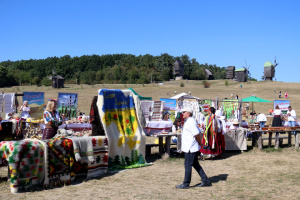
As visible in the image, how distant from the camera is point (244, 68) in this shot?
7994cm

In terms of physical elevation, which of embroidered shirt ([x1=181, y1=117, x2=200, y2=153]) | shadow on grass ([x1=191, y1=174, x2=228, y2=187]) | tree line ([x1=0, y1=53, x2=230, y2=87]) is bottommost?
shadow on grass ([x1=191, y1=174, x2=228, y2=187])

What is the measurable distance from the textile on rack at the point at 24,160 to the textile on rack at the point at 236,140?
6.68 metres

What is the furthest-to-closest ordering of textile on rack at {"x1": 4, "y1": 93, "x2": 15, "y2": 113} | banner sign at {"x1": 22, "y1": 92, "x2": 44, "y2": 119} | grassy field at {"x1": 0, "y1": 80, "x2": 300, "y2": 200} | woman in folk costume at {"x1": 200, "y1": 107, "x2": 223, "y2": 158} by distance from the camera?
banner sign at {"x1": 22, "y1": 92, "x2": 44, "y2": 119}, textile on rack at {"x1": 4, "y1": 93, "x2": 15, "y2": 113}, woman in folk costume at {"x1": 200, "y1": 107, "x2": 223, "y2": 158}, grassy field at {"x1": 0, "y1": 80, "x2": 300, "y2": 200}

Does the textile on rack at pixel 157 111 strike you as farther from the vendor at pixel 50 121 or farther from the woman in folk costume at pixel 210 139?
the vendor at pixel 50 121

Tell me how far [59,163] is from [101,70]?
3854 inches

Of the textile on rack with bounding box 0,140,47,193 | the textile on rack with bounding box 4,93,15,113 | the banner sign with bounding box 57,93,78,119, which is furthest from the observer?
the banner sign with bounding box 57,93,78,119

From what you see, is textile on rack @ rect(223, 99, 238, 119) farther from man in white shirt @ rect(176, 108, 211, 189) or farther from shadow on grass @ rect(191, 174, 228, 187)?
man in white shirt @ rect(176, 108, 211, 189)

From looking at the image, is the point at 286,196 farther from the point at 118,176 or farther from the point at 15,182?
the point at 15,182

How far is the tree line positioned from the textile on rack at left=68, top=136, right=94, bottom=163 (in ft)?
235

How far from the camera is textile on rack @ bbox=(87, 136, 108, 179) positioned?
7262 mm

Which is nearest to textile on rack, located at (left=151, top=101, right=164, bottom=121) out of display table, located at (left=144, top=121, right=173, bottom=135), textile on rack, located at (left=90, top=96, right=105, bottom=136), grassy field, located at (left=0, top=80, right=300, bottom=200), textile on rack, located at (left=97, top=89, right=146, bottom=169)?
display table, located at (left=144, top=121, right=173, bottom=135)

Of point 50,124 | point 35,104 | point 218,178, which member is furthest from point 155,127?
point 35,104

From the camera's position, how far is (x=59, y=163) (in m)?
6.51

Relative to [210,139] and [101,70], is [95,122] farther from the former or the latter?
[101,70]
